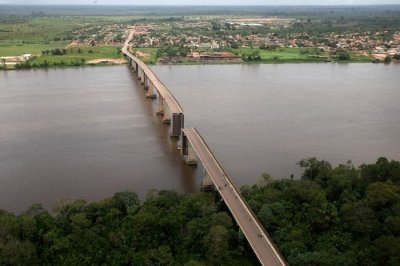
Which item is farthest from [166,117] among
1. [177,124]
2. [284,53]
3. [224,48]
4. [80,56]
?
[224,48]

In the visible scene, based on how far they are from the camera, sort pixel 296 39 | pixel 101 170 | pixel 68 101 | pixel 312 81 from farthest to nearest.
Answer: pixel 296 39
pixel 312 81
pixel 68 101
pixel 101 170

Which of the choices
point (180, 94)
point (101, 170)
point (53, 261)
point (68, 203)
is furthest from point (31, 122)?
point (53, 261)

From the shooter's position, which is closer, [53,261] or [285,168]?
[53,261]

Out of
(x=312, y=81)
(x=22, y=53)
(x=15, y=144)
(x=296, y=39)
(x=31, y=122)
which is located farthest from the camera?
(x=296, y=39)

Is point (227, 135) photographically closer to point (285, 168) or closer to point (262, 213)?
point (285, 168)

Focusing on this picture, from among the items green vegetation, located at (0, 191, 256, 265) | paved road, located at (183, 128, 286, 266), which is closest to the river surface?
paved road, located at (183, 128, 286, 266)

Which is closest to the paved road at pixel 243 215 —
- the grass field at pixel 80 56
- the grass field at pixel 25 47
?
the grass field at pixel 80 56
